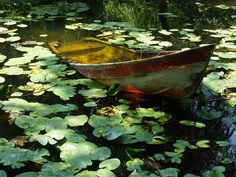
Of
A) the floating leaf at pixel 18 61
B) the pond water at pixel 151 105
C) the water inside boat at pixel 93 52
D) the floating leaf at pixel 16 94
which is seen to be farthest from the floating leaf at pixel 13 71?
the water inside boat at pixel 93 52

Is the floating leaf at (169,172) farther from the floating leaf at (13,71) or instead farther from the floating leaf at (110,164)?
the floating leaf at (13,71)

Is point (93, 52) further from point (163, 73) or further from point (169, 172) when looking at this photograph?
point (169, 172)

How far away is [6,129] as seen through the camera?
3721mm

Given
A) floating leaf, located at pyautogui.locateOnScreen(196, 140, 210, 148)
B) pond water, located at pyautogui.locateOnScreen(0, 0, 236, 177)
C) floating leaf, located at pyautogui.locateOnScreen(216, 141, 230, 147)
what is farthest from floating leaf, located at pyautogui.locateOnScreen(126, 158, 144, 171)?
floating leaf, located at pyautogui.locateOnScreen(216, 141, 230, 147)

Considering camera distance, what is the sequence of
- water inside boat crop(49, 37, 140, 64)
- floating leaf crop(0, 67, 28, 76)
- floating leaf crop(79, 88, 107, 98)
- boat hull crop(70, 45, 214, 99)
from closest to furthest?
boat hull crop(70, 45, 214, 99), floating leaf crop(79, 88, 107, 98), floating leaf crop(0, 67, 28, 76), water inside boat crop(49, 37, 140, 64)

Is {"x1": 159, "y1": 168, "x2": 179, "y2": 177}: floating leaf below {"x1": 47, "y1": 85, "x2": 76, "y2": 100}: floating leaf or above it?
below

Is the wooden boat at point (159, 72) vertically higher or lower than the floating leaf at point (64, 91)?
higher

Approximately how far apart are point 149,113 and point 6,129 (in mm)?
1354

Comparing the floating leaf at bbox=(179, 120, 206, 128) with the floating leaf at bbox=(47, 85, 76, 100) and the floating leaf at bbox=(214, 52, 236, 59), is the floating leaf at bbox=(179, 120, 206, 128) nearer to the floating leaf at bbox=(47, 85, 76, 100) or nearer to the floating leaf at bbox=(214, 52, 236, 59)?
the floating leaf at bbox=(47, 85, 76, 100)

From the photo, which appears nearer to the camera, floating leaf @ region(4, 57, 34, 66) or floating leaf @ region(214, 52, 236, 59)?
floating leaf @ region(4, 57, 34, 66)

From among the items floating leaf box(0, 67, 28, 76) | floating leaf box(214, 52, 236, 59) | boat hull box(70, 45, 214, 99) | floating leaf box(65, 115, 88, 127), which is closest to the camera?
floating leaf box(65, 115, 88, 127)

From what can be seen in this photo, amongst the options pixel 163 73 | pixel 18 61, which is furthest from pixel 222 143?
pixel 18 61

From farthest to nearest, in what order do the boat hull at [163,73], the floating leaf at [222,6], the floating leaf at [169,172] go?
the floating leaf at [222,6] → the boat hull at [163,73] → the floating leaf at [169,172]

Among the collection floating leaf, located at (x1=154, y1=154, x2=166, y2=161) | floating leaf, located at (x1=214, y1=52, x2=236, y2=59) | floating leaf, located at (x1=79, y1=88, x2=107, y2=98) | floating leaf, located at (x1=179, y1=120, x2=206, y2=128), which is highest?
floating leaf, located at (x1=214, y1=52, x2=236, y2=59)
